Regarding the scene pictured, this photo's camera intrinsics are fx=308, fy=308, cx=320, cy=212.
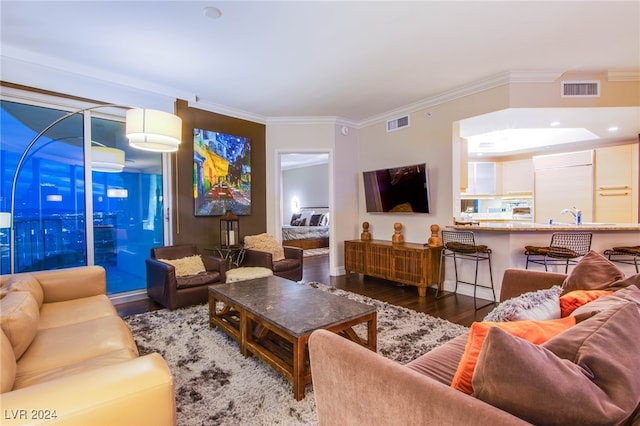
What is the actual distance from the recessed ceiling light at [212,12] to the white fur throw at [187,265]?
2530 millimetres

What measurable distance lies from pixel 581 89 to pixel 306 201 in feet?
26.0

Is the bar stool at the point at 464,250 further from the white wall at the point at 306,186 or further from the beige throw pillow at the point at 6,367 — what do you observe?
the white wall at the point at 306,186

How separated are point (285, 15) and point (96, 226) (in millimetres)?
3285

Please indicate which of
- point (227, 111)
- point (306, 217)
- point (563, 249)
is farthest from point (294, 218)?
point (563, 249)

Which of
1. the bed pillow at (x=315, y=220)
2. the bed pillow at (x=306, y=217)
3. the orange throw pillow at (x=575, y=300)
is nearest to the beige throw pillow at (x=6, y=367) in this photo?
the orange throw pillow at (x=575, y=300)

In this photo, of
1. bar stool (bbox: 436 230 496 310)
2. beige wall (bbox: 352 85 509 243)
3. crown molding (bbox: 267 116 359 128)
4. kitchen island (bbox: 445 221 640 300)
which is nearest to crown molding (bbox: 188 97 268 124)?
crown molding (bbox: 267 116 359 128)

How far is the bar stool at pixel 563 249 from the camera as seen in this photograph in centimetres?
332

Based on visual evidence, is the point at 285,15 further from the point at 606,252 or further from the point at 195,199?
the point at 606,252

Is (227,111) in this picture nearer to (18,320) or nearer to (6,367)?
(18,320)

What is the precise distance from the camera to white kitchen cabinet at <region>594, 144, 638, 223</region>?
16.4 feet

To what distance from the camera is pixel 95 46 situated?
2961 mm

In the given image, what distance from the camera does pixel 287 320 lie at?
201 centimetres

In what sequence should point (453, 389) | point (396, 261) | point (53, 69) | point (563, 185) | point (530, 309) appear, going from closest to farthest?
point (453, 389), point (530, 309), point (53, 69), point (396, 261), point (563, 185)

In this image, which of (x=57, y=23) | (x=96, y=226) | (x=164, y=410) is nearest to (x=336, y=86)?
(x=57, y=23)
